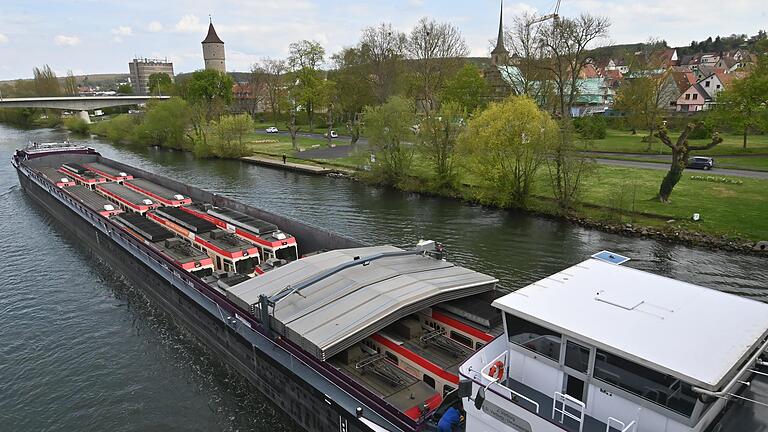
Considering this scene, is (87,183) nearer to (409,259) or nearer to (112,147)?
(409,259)

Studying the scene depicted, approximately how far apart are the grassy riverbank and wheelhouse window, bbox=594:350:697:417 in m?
29.4

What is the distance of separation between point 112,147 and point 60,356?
81.2m

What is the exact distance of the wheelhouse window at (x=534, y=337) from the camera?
34.9 feet

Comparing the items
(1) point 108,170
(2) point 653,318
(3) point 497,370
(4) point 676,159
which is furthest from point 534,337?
(1) point 108,170

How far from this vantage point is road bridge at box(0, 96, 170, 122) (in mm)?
100750

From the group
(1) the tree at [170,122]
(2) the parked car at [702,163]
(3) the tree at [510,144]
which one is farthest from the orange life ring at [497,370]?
(1) the tree at [170,122]

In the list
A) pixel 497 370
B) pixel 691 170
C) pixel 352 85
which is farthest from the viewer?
pixel 352 85

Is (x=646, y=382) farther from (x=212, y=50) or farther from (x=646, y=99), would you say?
(x=212, y=50)

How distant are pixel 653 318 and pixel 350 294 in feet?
31.1

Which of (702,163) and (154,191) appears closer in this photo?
(154,191)

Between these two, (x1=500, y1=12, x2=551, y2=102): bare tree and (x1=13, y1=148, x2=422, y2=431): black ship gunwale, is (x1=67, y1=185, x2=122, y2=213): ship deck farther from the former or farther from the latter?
(x1=500, y1=12, x2=551, y2=102): bare tree

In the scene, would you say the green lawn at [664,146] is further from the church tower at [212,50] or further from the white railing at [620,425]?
the church tower at [212,50]

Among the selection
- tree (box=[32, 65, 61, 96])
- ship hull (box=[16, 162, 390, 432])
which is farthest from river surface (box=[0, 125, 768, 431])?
tree (box=[32, 65, 61, 96])

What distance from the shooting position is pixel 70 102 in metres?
108
